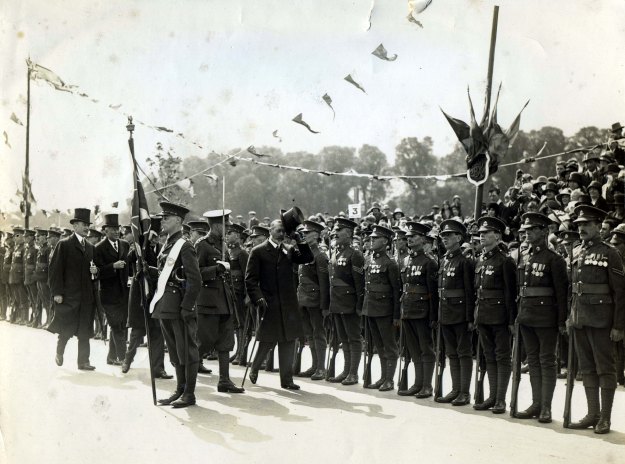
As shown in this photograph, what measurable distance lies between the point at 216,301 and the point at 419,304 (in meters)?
2.50

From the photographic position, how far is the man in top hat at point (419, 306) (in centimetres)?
846

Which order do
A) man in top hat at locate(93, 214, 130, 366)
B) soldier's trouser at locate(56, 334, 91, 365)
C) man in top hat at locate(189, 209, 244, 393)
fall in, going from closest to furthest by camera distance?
man in top hat at locate(189, 209, 244, 393), soldier's trouser at locate(56, 334, 91, 365), man in top hat at locate(93, 214, 130, 366)

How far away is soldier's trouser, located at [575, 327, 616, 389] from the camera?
6.71 metres

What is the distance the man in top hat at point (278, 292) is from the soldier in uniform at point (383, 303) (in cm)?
93

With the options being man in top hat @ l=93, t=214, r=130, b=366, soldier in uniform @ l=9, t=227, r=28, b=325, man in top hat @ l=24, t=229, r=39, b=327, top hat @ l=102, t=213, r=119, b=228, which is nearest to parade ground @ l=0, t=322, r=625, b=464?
man in top hat @ l=93, t=214, r=130, b=366

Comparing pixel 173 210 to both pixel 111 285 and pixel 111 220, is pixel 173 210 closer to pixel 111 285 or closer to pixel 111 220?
pixel 111 285

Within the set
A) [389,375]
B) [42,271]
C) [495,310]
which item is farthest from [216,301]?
[42,271]

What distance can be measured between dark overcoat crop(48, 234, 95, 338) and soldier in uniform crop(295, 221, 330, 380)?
3067 millimetres

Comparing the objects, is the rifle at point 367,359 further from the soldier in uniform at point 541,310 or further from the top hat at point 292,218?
the soldier in uniform at point 541,310

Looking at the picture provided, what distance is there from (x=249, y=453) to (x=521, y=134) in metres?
13.9

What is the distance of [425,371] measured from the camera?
332 inches

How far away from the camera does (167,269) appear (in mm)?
7434

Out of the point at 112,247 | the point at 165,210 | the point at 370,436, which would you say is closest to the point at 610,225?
the point at 370,436

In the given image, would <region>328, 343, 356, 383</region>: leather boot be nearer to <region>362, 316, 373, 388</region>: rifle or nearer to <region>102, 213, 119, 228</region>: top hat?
<region>362, 316, 373, 388</region>: rifle
